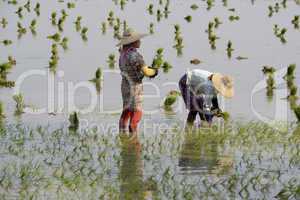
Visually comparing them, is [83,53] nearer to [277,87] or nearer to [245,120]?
[277,87]

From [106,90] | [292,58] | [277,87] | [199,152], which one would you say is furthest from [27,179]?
[292,58]

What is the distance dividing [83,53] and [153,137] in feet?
33.4

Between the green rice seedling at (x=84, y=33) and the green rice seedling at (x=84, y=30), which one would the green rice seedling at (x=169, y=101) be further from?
the green rice seedling at (x=84, y=30)

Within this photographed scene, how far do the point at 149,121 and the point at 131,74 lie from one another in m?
1.42

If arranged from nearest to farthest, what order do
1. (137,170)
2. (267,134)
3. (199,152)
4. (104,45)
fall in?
1. (137,170)
2. (199,152)
3. (267,134)
4. (104,45)

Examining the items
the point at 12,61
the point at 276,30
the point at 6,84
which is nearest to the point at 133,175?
the point at 6,84

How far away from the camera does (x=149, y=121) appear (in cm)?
1180

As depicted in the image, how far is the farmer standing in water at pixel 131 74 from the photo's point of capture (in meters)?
10.5

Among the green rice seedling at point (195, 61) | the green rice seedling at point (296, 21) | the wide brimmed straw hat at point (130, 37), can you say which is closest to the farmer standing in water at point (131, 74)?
the wide brimmed straw hat at point (130, 37)

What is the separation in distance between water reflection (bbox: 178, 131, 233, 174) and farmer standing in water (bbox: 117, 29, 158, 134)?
0.88 meters

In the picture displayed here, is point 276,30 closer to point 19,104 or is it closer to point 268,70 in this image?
point 268,70

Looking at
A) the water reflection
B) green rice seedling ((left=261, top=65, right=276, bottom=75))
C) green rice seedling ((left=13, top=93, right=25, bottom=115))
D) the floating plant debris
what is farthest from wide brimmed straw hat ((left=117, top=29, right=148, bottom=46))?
the floating plant debris

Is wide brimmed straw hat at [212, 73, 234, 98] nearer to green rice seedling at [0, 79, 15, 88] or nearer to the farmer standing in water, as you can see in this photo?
the farmer standing in water

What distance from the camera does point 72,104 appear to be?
13445mm
